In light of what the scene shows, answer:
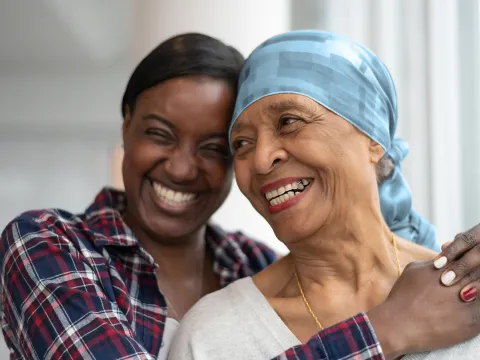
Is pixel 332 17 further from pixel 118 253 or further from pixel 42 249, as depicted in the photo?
pixel 42 249

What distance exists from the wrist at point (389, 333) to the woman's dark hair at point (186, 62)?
743 millimetres

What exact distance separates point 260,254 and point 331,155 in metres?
0.75

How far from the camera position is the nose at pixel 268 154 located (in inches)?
54.1

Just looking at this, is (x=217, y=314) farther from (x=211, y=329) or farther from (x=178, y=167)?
(x=178, y=167)

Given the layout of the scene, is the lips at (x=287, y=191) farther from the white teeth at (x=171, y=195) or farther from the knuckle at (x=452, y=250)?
the white teeth at (x=171, y=195)

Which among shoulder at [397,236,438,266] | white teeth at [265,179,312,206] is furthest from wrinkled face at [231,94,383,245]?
shoulder at [397,236,438,266]

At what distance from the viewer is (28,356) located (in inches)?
58.6

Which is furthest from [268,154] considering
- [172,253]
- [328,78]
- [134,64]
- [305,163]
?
[134,64]

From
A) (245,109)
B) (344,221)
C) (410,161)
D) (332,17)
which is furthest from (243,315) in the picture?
(332,17)

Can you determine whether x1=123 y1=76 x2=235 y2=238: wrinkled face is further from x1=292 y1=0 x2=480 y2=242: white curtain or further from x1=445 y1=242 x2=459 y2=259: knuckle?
x1=292 y1=0 x2=480 y2=242: white curtain

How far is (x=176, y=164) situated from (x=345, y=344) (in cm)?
68

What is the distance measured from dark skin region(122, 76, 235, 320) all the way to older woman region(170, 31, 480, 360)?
236 mm

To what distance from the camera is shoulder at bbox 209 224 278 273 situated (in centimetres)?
202

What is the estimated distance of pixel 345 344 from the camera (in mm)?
1229
